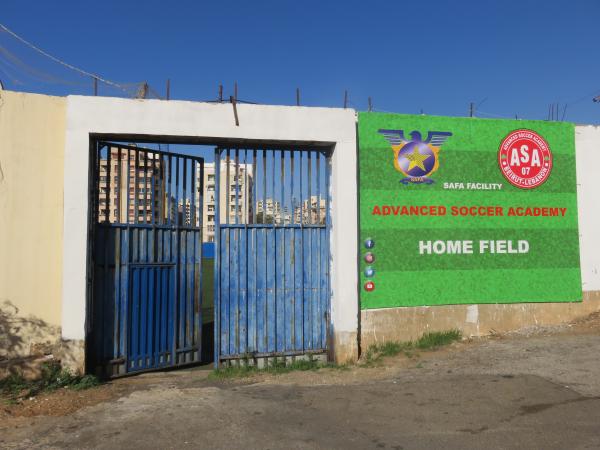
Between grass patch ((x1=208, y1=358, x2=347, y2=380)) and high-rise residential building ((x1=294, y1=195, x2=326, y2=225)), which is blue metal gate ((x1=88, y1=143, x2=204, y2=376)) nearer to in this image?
grass patch ((x1=208, y1=358, x2=347, y2=380))

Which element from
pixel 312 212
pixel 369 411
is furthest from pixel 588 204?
pixel 369 411

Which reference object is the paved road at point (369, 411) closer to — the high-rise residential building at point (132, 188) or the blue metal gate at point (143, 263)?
the blue metal gate at point (143, 263)

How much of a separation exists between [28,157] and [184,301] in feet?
10.7

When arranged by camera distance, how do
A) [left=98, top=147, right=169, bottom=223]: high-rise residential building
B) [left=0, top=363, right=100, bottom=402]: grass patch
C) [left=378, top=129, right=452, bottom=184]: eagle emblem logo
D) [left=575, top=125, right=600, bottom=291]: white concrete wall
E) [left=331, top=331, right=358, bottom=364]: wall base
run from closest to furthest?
[left=0, top=363, right=100, bottom=402]: grass patch < [left=98, top=147, right=169, bottom=223]: high-rise residential building < [left=331, top=331, right=358, bottom=364]: wall base < [left=378, top=129, right=452, bottom=184]: eagle emblem logo < [left=575, top=125, right=600, bottom=291]: white concrete wall

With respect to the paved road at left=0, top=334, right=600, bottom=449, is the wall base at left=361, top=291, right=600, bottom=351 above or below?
above

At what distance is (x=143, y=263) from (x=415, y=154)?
4.96 meters

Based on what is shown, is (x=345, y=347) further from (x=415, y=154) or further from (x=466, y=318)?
(x=415, y=154)

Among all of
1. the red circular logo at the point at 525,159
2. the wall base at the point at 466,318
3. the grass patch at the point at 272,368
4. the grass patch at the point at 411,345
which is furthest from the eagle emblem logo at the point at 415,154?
the grass patch at the point at 272,368

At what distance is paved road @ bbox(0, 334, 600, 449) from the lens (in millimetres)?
4727

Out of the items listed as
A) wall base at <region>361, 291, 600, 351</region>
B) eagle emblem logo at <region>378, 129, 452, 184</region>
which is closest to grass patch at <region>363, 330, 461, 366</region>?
wall base at <region>361, 291, 600, 351</region>

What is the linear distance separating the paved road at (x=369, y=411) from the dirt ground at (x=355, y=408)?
1 cm

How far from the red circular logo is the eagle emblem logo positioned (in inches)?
50.7

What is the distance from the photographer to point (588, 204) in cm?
909

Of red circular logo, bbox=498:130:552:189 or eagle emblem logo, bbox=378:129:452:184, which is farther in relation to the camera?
red circular logo, bbox=498:130:552:189
